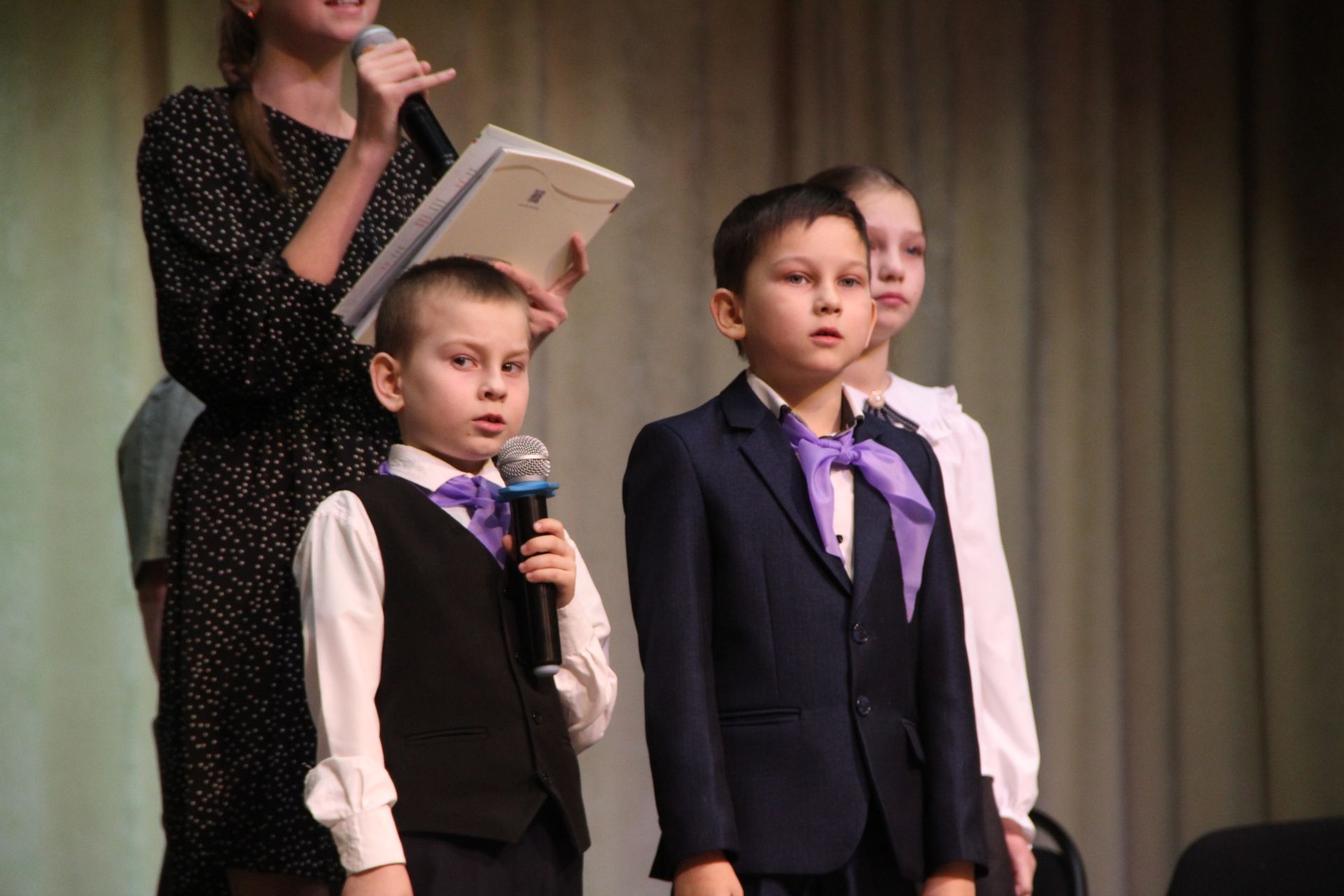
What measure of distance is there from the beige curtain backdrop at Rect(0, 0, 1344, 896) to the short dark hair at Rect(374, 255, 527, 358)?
202 centimetres

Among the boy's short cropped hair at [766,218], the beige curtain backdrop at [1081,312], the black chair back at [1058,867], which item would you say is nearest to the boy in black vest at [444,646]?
the boy's short cropped hair at [766,218]

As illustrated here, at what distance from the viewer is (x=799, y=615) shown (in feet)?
5.87

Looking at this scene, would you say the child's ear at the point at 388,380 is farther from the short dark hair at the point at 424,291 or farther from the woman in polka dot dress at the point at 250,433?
the woman in polka dot dress at the point at 250,433

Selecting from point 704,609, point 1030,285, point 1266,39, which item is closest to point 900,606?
point 704,609

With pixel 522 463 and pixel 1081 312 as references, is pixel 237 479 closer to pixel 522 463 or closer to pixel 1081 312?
pixel 522 463

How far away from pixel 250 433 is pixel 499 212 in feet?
1.46

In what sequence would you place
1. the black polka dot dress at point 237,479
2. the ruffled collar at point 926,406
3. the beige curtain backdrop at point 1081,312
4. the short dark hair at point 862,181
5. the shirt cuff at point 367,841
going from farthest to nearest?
the beige curtain backdrop at point 1081,312, the short dark hair at point 862,181, the ruffled collar at point 926,406, the black polka dot dress at point 237,479, the shirt cuff at point 367,841

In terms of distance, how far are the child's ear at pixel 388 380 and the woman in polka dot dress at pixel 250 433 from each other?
158mm

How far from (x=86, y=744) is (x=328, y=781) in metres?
2.02

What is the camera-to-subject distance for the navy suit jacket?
1726 millimetres

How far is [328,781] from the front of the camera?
1.54 metres

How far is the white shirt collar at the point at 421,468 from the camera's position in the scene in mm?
1729

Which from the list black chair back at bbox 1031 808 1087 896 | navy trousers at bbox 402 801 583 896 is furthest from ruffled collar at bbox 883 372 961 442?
navy trousers at bbox 402 801 583 896

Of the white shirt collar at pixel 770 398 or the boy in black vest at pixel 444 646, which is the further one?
the white shirt collar at pixel 770 398
